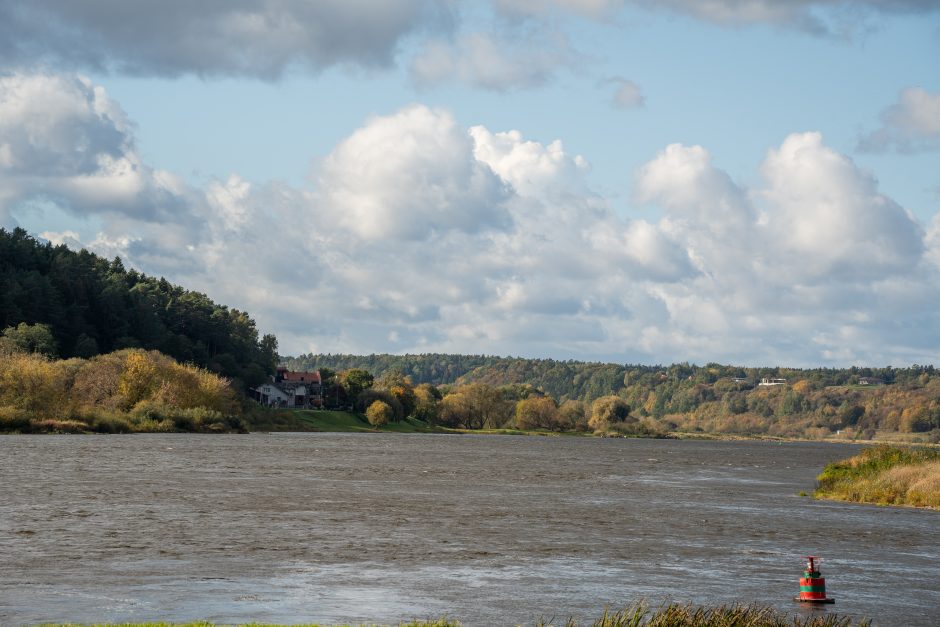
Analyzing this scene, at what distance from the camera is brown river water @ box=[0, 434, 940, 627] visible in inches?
1245

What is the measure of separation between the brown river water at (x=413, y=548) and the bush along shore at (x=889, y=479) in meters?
3.51

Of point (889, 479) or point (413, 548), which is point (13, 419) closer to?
point (889, 479)

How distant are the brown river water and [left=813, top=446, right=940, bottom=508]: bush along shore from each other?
11.5 ft

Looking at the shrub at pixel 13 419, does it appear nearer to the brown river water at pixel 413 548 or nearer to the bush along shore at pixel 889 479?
the brown river water at pixel 413 548

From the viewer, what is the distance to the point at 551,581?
121 ft

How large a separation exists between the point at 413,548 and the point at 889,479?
43.7 meters

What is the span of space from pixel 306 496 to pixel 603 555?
26.3 meters

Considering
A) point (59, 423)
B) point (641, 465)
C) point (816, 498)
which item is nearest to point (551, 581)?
point (816, 498)

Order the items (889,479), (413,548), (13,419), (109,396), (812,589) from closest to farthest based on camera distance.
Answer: (812,589) → (413,548) → (889,479) → (13,419) → (109,396)

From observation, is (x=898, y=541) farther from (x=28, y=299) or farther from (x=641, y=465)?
(x=28, y=299)

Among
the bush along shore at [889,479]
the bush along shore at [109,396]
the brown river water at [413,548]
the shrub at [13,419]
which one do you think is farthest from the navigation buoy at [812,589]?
the bush along shore at [109,396]

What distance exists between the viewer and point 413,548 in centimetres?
4381

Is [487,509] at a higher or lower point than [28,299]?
lower

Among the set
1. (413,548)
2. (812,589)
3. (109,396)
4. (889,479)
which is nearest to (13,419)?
(109,396)
